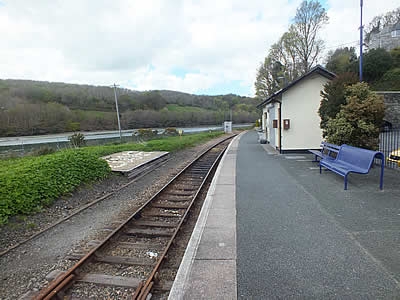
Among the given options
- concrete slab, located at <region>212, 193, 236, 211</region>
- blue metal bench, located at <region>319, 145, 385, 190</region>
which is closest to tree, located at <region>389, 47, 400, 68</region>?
blue metal bench, located at <region>319, 145, 385, 190</region>

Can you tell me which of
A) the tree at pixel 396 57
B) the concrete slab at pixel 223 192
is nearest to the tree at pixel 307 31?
the tree at pixel 396 57

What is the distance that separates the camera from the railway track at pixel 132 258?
2971 mm

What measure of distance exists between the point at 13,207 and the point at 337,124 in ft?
31.0

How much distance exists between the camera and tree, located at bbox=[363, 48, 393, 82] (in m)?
31.7

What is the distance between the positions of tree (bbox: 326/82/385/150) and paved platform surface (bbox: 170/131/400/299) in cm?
205

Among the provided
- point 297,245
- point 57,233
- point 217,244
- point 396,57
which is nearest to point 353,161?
point 297,245

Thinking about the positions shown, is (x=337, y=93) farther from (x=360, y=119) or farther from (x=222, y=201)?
(x=222, y=201)

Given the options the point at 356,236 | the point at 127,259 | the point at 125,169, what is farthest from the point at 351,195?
the point at 125,169

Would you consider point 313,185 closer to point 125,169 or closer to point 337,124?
point 337,124

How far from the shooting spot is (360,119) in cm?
781

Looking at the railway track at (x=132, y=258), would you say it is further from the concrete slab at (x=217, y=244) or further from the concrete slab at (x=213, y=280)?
the concrete slab at (x=217, y=244)

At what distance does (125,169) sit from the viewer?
937cm

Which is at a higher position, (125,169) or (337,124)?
(337,124)

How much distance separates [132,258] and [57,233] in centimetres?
206
